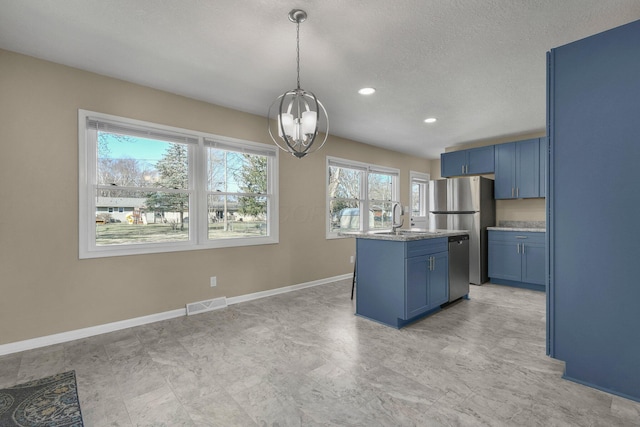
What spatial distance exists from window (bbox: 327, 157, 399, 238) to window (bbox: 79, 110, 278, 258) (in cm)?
130

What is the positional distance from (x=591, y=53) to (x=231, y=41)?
8.33ft

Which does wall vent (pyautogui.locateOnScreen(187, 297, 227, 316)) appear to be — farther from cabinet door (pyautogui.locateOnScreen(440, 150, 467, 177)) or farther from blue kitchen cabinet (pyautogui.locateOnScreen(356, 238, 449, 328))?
cabinet door (pyautogui.locateOnScreen(440, 150, 467, 177))

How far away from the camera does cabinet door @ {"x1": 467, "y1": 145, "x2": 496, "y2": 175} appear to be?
5402mm

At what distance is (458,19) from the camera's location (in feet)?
7.08

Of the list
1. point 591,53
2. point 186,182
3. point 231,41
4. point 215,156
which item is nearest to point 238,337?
point 186,182

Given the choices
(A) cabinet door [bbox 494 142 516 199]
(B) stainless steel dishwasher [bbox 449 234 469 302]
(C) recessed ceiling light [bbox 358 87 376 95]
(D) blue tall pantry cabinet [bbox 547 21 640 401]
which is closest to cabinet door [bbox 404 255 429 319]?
(B) stainless steel dishwasher [bbox 449 234 469 302]

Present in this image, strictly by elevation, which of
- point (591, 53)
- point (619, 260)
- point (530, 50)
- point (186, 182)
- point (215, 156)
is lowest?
point (619, 260)

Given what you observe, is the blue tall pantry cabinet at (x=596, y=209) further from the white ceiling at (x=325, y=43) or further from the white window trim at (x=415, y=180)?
the white window trim at (x=415, y=180)

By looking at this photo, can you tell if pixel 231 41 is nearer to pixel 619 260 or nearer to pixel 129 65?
pixel 129 65

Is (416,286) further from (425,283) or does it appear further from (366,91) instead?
(366,91)

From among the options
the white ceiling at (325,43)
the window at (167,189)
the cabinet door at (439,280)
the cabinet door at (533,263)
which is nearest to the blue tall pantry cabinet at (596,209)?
the white ceiling at (325,43)

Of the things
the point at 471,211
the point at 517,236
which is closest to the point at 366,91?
the point at 471,211

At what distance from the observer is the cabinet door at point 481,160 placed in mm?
5402

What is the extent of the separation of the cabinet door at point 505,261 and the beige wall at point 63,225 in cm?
410
